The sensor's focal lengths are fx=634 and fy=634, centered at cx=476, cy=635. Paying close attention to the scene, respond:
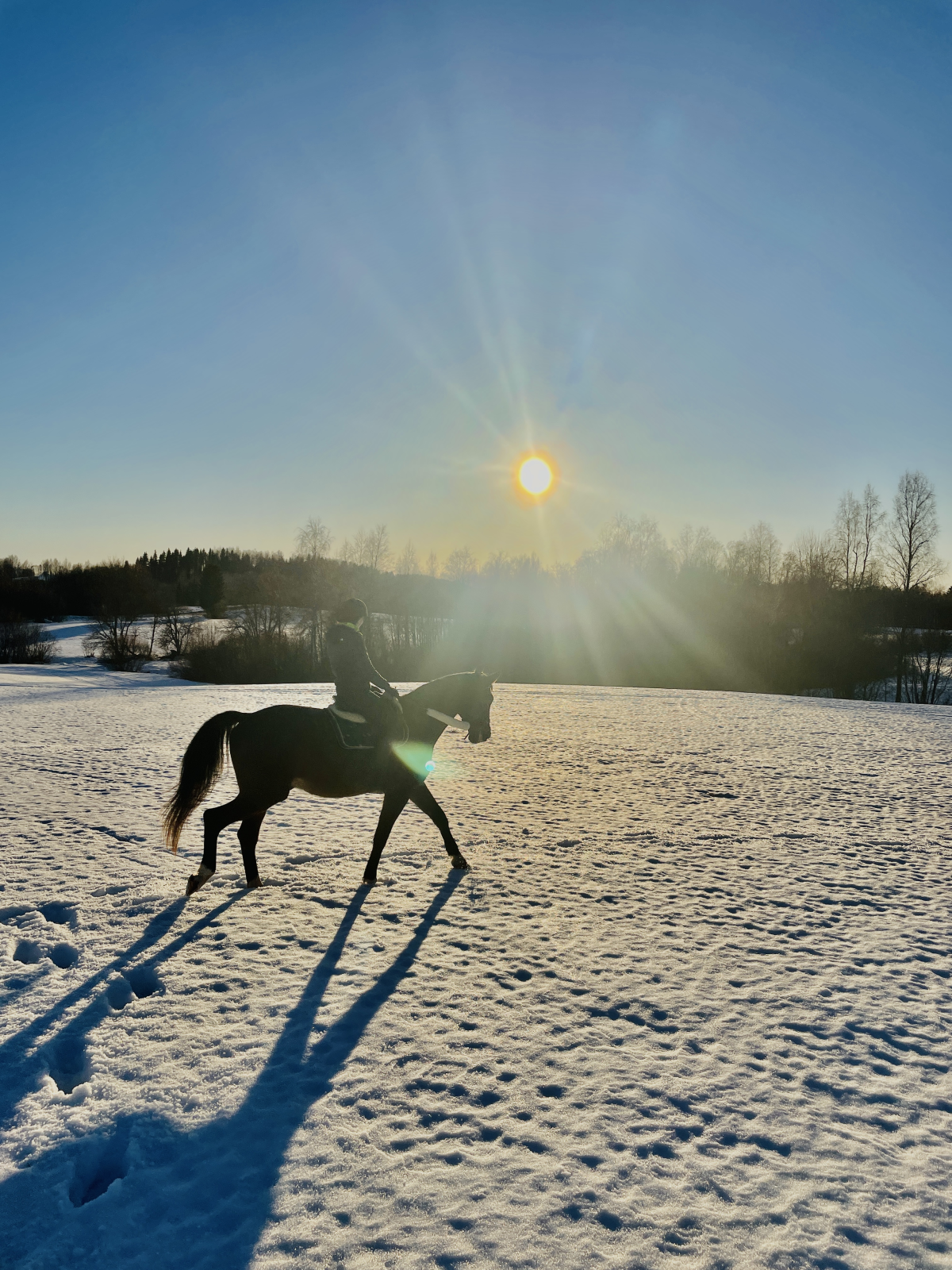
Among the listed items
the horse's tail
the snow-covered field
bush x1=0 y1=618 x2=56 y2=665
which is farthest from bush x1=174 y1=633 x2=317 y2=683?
the horse's tail

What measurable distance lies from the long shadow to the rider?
2.19 meters

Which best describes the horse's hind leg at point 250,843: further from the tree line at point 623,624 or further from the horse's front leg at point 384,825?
the tree line at point 623,624

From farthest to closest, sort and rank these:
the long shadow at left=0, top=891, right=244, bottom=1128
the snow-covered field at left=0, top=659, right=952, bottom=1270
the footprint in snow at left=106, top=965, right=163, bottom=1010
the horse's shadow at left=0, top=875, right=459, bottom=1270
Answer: the footprint in snow at left=106, top=965, right=163, bottom=1010 < the long shadow at left=0, top=891, right=244, bottom=1128 < the snow-covered field at left=0, top=659, right=952, bottom=1270 < the horse's shadow at left=0, top=875, right=459, bottom=1270

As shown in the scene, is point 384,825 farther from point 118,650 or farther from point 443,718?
point 118,650

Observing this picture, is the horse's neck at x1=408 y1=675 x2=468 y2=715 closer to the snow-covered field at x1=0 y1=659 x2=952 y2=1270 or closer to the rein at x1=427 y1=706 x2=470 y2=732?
Answer: the rein at x1=427 y1=706 x2=470 y2=732

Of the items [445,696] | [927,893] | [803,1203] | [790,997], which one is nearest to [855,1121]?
[803,1203]

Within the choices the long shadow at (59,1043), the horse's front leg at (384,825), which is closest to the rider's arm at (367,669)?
the horse's front leg at (384,825)

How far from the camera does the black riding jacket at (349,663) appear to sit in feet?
17.8

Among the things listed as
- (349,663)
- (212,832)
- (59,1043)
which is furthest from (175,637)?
(59,1043)

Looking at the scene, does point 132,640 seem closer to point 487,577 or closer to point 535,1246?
point 487,577

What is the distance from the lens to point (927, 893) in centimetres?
566

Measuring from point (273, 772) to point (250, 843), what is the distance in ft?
2.55

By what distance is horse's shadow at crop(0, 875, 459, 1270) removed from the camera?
7.13ft

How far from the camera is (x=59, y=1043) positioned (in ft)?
10.9
